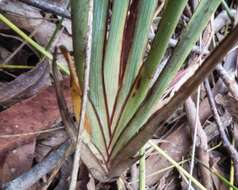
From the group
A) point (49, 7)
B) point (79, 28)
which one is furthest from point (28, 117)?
point (79, 28)

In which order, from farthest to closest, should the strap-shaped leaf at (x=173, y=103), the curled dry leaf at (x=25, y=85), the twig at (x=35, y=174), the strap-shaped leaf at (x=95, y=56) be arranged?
the curled dry leaf at (x=25, y=85) < the twig at (x=35, y=174) < the strap-shaped leaf at (x=95, y=56) < the strap-shaped leaf at (x=173, y=103)

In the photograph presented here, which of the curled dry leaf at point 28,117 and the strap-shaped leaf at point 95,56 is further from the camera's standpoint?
the curled dry leaf at point 28,117

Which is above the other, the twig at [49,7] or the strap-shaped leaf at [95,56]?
the twig at [49,7]

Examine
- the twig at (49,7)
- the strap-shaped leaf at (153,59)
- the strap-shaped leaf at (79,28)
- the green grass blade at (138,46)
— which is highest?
the twig at (49,7)

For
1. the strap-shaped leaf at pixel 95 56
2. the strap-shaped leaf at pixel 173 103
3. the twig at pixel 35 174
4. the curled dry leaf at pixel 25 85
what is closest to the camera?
the strap-shaped leaf at pixel 173 103

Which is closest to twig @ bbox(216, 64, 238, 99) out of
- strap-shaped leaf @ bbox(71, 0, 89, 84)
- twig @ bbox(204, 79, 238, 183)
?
twig @ bbox(204, 79, 238, 183)

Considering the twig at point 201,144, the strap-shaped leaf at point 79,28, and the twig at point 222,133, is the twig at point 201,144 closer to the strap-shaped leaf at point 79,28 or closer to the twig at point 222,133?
the twig at point 222,133

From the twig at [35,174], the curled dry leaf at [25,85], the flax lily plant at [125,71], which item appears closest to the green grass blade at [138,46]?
the flax lily plant at [125,71]

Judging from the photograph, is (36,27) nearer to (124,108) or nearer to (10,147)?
(10,147)
